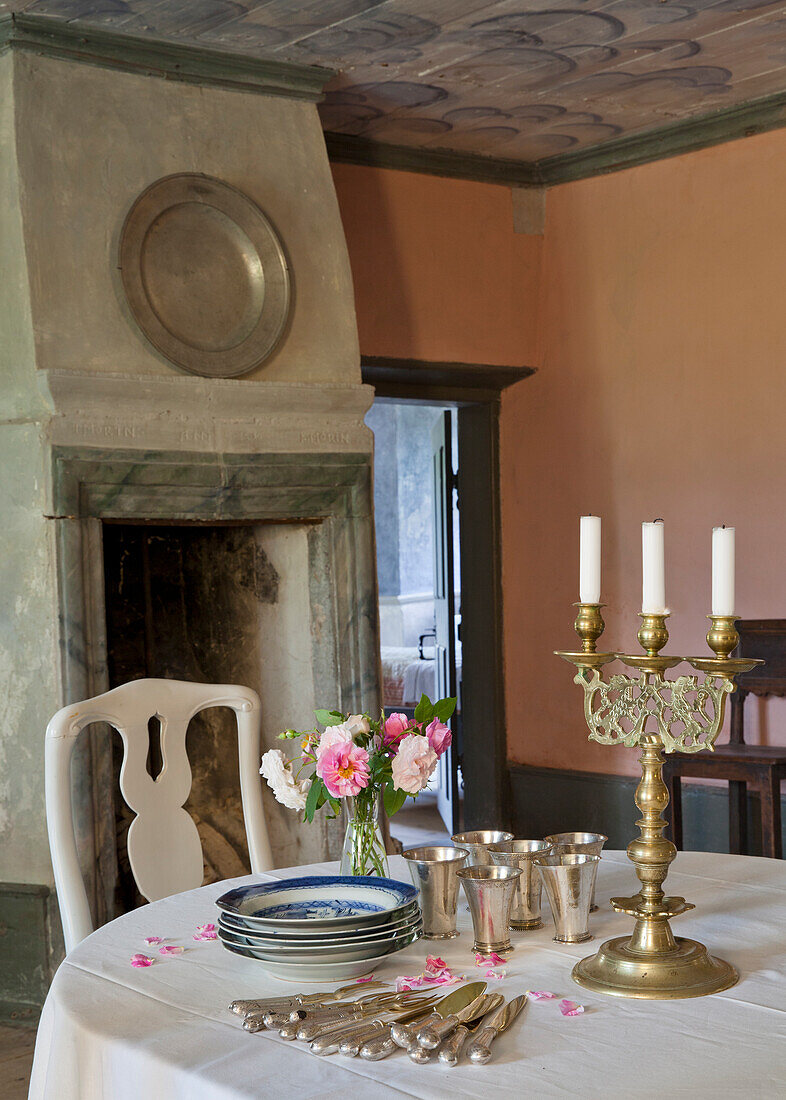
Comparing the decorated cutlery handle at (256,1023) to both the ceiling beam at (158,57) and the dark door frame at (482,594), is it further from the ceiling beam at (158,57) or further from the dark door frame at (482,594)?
the dark door frame at (482,594)

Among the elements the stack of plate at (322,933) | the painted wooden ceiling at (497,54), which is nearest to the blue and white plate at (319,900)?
the stack of plate at (322,933)

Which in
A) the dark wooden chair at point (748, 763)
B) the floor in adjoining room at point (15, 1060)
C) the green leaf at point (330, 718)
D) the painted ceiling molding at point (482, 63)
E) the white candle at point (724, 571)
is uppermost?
the painted ceiling molding at point (482, 63)

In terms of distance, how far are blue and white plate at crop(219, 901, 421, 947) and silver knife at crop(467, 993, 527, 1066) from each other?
0.19m

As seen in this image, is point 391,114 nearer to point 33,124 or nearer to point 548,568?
point 33,124

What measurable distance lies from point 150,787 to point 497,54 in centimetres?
262

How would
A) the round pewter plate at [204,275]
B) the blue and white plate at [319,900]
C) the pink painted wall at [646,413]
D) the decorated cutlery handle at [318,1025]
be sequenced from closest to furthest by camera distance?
the decorated cutlery handle at [318,1025] → the blue and white plate at [319,900] → the round pewter plate at [204,275] → the pink painted wall at [646,413]

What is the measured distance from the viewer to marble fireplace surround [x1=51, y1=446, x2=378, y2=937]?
341 centimetres

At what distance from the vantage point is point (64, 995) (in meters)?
1.57

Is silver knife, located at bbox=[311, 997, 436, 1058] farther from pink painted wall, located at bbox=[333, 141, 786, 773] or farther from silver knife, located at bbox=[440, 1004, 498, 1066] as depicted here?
pink painted wall, located at bbox=[333, 141, 786, 773]

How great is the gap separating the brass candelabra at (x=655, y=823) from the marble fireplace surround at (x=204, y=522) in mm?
2129

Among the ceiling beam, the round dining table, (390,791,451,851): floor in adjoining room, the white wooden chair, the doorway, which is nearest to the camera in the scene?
the round dining table

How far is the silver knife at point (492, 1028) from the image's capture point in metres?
1.32

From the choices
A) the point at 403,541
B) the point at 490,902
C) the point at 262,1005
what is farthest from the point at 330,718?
the point at 403,541

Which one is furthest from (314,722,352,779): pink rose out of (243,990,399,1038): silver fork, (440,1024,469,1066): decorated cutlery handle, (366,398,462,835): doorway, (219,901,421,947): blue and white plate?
(366,398,462,835): doorway
